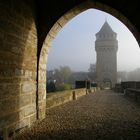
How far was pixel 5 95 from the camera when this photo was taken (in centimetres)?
404

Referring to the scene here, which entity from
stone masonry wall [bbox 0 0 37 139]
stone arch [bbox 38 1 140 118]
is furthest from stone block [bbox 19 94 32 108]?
stone arch [bbox 38 1 140 118]

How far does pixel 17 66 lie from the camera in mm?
4527

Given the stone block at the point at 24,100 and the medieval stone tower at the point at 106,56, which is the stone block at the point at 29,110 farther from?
the medieval stone tower at the point at 106,56

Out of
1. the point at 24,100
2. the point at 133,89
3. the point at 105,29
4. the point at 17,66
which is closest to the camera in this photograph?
the point at 17,66

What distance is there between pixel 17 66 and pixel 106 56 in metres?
70.4

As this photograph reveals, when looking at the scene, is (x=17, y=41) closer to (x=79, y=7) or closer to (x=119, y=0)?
(x=79, y=7)

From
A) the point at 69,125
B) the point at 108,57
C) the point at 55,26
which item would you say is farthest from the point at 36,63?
the point at 108,57

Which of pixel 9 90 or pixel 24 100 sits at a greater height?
pixel 9 90

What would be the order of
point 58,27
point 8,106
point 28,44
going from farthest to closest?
1. point 58,27
2. point 28,44
3. point 8,106

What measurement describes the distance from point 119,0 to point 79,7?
99 centimetres

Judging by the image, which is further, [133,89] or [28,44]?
[133,89]

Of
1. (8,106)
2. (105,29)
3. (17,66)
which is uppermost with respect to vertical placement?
(105,29)

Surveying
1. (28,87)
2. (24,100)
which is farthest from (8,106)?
(28,87)

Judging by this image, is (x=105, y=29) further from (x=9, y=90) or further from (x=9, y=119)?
(x=9, y=119)
